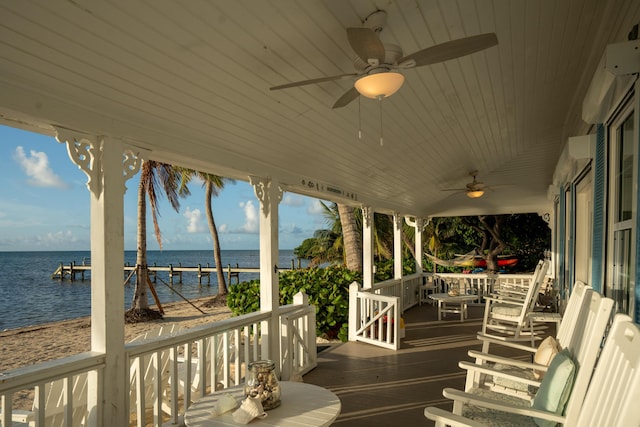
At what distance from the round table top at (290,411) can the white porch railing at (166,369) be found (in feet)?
2.07

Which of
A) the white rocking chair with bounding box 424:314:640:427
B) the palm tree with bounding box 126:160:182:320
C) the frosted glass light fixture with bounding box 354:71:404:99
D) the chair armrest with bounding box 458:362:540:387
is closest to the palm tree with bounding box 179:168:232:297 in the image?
the palm tree with bounding box 126:160:182:320

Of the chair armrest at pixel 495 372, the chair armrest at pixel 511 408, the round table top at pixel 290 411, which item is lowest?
the round table top at pixel 290 411

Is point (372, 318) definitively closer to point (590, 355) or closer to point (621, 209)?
point (621, 209)

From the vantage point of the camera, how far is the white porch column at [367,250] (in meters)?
7.16

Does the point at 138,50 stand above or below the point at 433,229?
above

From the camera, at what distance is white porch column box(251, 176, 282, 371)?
4.46 metres

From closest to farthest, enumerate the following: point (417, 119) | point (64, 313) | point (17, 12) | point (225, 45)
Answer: point (17, 12) < point (225, 45) < point (417, 119) < point (64, 313)

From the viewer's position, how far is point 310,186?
17.5 feet

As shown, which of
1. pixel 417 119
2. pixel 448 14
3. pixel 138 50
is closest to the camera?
pixel 138 50

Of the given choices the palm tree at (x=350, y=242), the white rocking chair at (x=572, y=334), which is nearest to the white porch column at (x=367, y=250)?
the palm tree at (x=350, y=242)

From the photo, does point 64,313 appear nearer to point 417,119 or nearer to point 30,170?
point 30,170

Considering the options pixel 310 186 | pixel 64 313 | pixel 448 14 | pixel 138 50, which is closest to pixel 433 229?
pixel 310 186

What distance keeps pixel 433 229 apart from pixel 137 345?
14309mm

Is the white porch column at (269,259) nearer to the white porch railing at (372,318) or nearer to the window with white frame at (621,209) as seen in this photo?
the white porch railing at (372,318)
